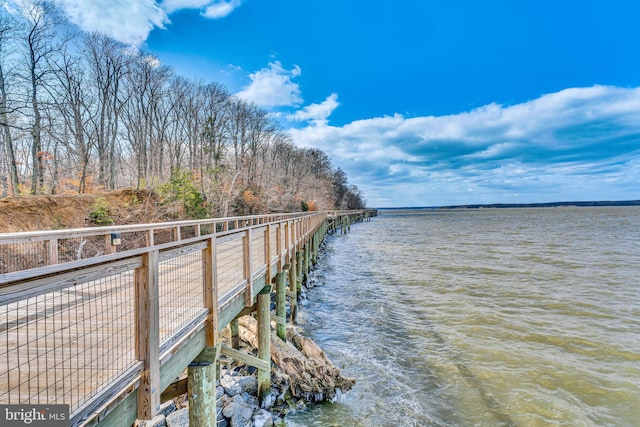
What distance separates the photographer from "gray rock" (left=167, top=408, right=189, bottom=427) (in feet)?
14.6

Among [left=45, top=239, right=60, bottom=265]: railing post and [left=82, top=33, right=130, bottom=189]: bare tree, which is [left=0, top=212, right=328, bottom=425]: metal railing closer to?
[left=45, top=239, right=60, bottom=265]: railing post

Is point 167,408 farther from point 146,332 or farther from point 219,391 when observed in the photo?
point 146,332

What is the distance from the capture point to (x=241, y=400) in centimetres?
526

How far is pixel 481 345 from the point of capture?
8180 millimetres

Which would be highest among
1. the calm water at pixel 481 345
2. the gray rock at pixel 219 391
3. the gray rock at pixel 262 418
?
the gray rock at pixel 219 391

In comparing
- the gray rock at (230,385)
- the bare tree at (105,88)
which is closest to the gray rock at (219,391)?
the gray rock at (230,385)

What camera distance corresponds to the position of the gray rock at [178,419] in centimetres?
444

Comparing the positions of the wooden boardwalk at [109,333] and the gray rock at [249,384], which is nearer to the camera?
the wooden boardwalk at [109,333]

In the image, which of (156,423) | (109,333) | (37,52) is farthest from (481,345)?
(37,52)

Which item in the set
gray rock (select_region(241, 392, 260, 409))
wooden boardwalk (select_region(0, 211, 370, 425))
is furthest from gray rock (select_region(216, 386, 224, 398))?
wooden boardwalk (select_region(0, 211, 370, 425))

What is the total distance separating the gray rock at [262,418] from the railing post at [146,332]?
3.09m

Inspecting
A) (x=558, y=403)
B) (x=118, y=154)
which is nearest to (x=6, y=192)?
(x=118, y=154)

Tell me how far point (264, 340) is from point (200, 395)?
248 centimetres

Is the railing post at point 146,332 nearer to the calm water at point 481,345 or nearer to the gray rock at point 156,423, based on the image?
the gray rock at point 156,423
